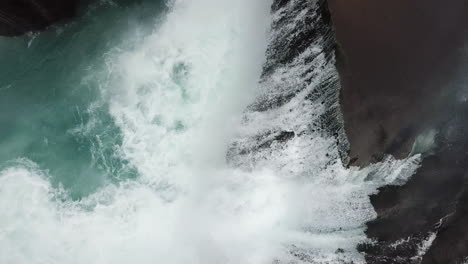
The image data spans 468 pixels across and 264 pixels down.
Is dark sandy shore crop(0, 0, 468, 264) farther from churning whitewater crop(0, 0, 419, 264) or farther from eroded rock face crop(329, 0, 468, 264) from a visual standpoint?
churning whitewater crop(0, 0, 419, 264)

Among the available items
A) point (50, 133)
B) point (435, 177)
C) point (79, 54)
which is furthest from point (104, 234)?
point (435, 177)

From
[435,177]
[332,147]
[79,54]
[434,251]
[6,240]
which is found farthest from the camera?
[79,54]

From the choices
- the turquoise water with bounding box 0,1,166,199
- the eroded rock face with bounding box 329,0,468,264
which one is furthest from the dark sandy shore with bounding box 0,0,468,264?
the turquoise water with bounding box 0,1,166,199

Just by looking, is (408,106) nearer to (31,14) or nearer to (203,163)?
(203,163)

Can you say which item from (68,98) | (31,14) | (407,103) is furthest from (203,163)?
(31,14)

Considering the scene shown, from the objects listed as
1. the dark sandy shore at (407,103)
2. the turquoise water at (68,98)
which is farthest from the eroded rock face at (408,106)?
the turquoise water at (68,98)

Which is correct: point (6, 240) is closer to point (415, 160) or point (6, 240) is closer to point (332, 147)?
point (332, 147)

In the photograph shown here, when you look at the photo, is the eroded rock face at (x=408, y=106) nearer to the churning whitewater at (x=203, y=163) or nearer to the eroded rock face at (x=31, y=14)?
the churning whitewater at (x=203, y=163)
